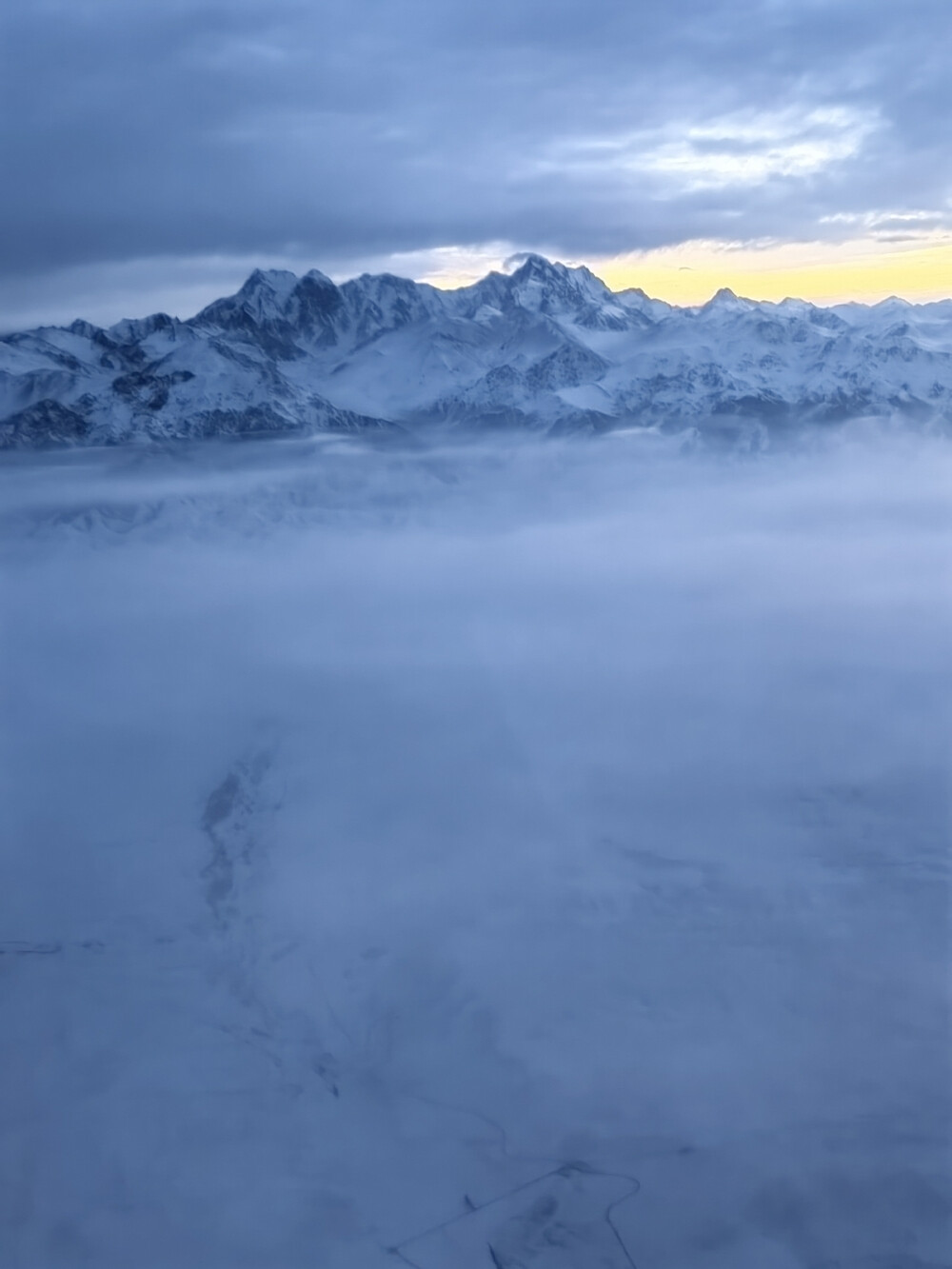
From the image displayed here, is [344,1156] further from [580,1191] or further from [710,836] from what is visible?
[710,836]

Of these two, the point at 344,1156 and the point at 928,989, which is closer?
the point at 344,1156

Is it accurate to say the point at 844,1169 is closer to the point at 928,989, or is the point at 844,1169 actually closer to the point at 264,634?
the point at 928,989

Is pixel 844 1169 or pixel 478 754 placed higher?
pixel 844 1169

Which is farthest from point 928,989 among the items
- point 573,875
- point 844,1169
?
point 573,875

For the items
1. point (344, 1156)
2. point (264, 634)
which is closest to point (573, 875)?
point (344, 1156)

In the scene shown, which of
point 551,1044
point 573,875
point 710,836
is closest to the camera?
point 551,1044

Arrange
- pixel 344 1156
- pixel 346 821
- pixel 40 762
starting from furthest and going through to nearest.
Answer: pixel 40 762 < pixel 346 821 < pixel 344 1156
